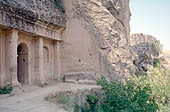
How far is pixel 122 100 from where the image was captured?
6.49 meters

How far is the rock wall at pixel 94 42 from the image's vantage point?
1020 centimetres

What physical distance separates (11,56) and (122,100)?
5381 mm

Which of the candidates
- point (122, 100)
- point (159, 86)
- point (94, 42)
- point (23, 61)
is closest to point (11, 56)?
point (23, 61)

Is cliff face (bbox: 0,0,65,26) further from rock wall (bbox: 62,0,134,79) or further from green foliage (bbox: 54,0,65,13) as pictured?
rock wall (bbox: 62,0,134,79)

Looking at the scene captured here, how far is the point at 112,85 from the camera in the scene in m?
6.83

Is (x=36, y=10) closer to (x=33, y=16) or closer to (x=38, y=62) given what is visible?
(x=33, y=16)

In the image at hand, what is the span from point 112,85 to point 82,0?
21.6 feet

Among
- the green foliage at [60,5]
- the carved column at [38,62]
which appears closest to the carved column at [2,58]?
the carved column at [38,62]

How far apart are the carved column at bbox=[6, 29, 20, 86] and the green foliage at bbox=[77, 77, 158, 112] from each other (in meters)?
3.64

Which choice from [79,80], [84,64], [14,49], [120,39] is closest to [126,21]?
[120,39]

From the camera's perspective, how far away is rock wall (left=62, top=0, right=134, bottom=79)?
33.5 ft

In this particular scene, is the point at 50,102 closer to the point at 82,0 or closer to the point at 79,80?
the point at 79,80

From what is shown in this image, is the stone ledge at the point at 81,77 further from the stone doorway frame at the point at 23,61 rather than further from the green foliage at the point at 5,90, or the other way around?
the green foliage at the point at 5,90

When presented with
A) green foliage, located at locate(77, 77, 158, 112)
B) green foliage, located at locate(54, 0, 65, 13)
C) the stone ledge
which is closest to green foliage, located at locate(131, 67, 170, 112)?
green foliage, located at locate(77, 77, 158, 112)
